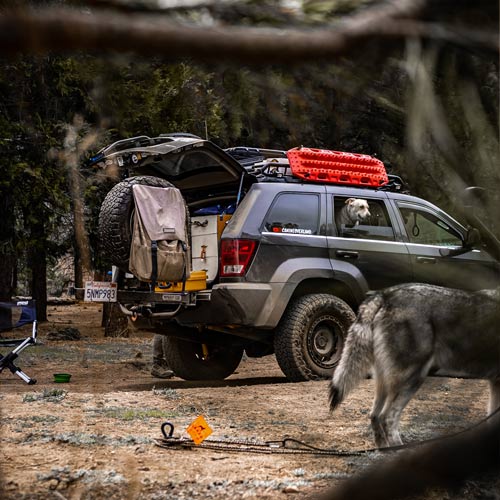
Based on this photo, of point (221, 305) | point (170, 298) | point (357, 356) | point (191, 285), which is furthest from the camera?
point (191, 285)

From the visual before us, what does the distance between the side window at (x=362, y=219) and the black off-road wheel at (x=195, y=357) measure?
2.01m

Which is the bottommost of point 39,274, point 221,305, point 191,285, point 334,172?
point 39,274

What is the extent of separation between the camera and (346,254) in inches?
331

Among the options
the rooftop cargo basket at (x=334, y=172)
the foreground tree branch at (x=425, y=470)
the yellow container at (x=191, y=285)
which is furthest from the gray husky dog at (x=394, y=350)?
the foreground tree branch at (x=425, y=470)

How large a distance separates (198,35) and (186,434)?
5017 millimetres

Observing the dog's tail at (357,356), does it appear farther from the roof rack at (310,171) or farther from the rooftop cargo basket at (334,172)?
the roof rack at (310,171)

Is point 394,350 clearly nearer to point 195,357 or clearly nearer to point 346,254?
point 346,254

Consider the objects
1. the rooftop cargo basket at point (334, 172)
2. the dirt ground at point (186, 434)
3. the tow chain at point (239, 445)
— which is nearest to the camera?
the dirt ground at point (186, 434)

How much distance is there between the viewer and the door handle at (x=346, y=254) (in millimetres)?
8328

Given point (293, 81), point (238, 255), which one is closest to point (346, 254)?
point (238, 255)

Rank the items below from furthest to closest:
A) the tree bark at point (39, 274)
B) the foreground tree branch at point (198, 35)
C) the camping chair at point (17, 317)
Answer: the tree bark at point (39, 274) < the camping chair at point (17, 317) < the foreground tree branch at point (198, 35)

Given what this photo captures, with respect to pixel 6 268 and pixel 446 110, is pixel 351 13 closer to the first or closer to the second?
pixel 446 110

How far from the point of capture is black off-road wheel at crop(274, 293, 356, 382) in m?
8.10

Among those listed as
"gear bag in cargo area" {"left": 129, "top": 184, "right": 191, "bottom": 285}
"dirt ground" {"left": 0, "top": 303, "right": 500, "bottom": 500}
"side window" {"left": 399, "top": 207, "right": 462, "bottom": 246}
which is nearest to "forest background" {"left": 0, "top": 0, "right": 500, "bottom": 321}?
"dirt ground" {"left": 0, "top": 303, "right": 500, "bottom": 500}
